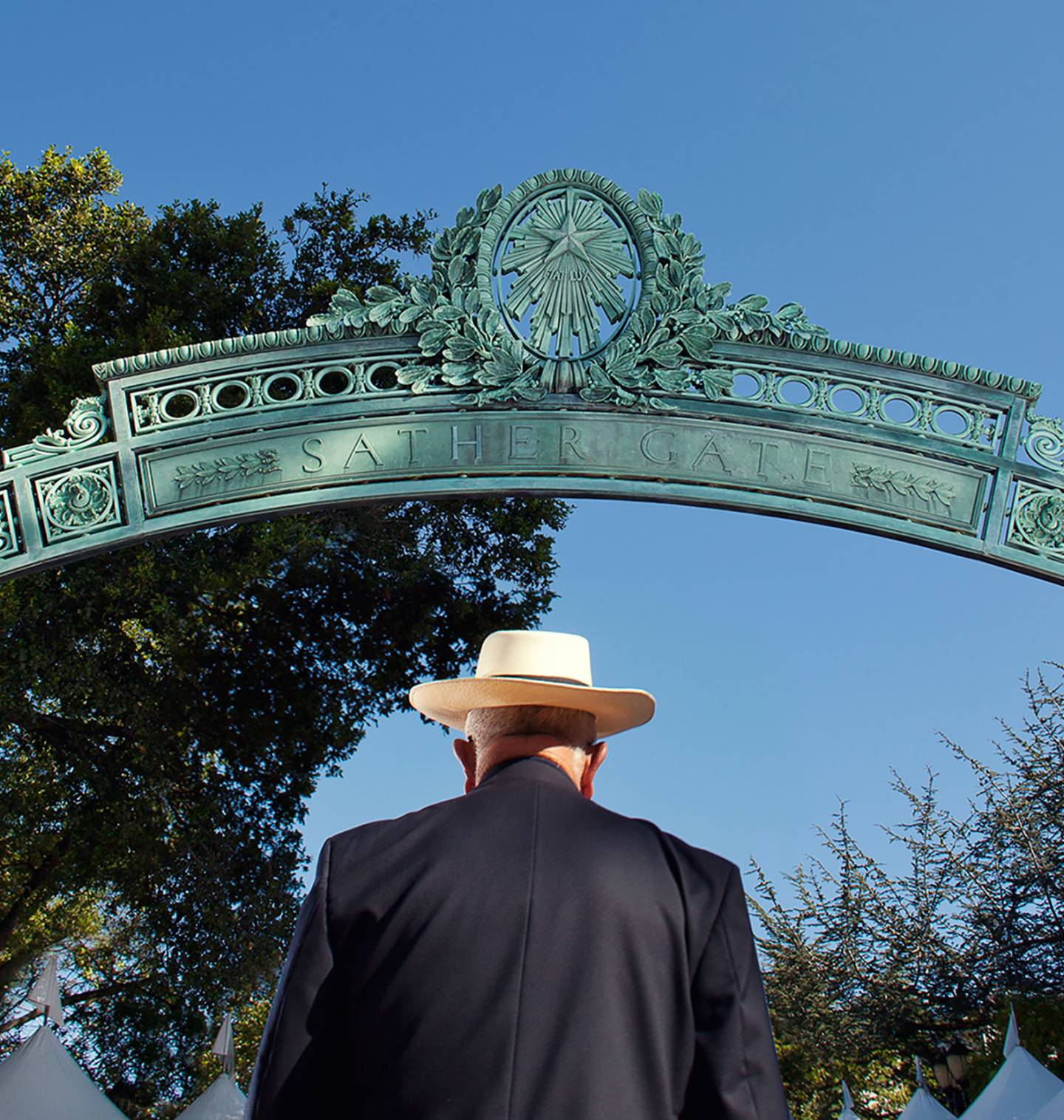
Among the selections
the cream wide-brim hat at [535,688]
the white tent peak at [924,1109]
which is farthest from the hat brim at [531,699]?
the white tent peak at [924,1109]

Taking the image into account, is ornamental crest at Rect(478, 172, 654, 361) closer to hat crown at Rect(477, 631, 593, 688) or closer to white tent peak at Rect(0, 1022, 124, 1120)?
hat crown at Rect(477, 631, 593, 688)

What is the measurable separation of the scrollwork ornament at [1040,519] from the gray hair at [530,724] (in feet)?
14.2

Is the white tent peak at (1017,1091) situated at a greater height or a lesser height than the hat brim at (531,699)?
greater

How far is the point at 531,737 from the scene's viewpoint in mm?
2424

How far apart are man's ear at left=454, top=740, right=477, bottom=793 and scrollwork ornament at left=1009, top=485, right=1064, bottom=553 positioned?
436 cm

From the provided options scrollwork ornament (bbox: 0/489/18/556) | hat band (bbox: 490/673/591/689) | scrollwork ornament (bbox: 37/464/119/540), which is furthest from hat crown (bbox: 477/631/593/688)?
scrollwork ornament (bbox: 0/489/18/556)

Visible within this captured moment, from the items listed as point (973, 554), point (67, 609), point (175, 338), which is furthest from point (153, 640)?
point (973, 554)

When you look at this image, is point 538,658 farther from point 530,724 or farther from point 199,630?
point 199,630

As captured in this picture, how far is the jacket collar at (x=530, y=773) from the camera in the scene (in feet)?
7.59

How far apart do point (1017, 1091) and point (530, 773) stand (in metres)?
7.77

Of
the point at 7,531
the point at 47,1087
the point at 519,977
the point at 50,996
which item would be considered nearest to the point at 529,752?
the point at 519,977

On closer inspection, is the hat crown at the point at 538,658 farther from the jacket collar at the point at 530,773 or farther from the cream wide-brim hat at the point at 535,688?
the jacket collar at the point at 530,773

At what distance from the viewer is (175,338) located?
37.6 ft

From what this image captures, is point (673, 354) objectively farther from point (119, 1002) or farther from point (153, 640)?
point (119, 1002)
